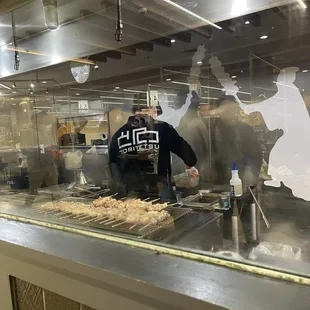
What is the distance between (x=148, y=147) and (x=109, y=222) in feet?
3.69

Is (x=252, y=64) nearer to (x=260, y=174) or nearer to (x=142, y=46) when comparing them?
(x=142, y=46)

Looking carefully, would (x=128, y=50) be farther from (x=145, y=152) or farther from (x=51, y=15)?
(x=145, y=152)

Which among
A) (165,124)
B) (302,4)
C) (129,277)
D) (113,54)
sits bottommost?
(129,277)

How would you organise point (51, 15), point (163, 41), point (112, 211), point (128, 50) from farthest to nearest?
point (128, 50) → point (163, 41) → point (51, 15) → point (112, 211)

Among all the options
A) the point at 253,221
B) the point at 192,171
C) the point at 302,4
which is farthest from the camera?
the point at 192,171

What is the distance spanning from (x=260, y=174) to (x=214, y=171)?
0.56m

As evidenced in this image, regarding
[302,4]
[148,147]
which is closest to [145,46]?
[148,147]

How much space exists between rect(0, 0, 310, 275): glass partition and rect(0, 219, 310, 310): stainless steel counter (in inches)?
2.9

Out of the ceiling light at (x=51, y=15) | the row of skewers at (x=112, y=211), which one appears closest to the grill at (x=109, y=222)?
the row of skewers at (x=112, y=211)

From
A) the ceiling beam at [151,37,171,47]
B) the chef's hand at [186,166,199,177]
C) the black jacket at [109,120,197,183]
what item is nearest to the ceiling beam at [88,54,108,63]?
the ceiling beam at [151,37,171,47]

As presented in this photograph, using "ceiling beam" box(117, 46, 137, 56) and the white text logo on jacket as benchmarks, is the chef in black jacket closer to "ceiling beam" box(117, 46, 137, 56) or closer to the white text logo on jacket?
the white text logo on jacket

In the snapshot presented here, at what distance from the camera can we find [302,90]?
1.46 meters

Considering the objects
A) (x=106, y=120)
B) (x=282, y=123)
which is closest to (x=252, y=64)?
(x=282, y=123)

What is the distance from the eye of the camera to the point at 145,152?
217cm
